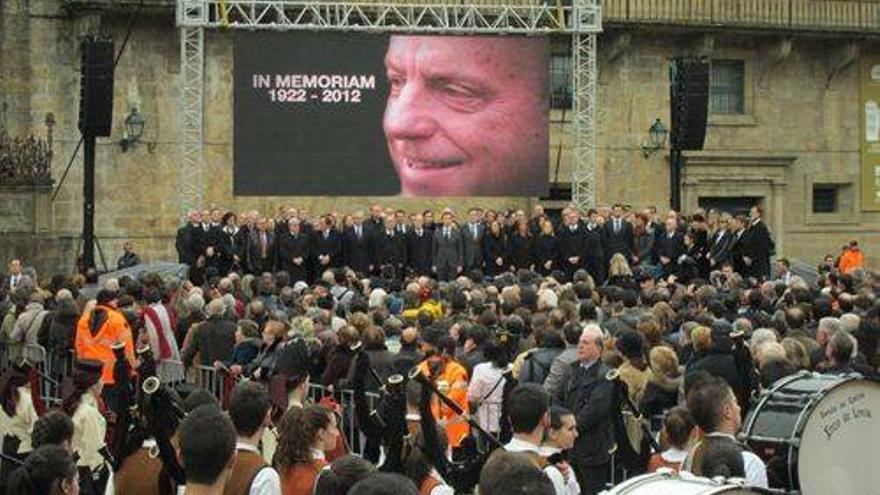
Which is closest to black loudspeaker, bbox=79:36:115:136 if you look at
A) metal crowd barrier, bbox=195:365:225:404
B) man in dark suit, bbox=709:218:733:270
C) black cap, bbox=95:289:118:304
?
black cap, bbox=95:289:118:304

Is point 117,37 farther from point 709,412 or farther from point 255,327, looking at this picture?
point 709,412

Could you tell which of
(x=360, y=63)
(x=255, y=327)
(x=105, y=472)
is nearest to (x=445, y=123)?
(x=360, y=63)

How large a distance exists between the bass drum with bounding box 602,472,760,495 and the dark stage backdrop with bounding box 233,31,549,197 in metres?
23.3

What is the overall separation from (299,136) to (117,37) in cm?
436

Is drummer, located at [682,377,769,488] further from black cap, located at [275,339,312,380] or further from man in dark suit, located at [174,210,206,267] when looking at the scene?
man in dark suit, located at [174,210,206,267]

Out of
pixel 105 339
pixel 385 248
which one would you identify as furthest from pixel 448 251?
pixel 105 339

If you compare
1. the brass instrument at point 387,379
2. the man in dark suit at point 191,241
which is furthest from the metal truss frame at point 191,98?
the brass instrument at point 387,379

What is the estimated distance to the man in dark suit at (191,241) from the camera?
2688cm

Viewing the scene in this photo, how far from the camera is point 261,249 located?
2711 cm

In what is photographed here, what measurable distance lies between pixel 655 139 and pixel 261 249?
449 inches

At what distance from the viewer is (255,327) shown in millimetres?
16391

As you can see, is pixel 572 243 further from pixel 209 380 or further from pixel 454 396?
pixel 454 396

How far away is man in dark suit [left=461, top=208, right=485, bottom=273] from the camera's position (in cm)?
2802

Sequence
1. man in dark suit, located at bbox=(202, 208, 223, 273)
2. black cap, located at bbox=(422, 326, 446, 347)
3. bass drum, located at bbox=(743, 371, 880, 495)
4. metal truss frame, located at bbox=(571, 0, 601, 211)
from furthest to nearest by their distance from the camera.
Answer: metal truss frame, located at bbox=(571, 0, 601, 211) < man in dark suit, located at bbox=(202, 208, 223, 273) < black cap, located at bbox=(422, 326, 446, 347) < bass drum, located at bbox=(743, 371, 880, 495)
